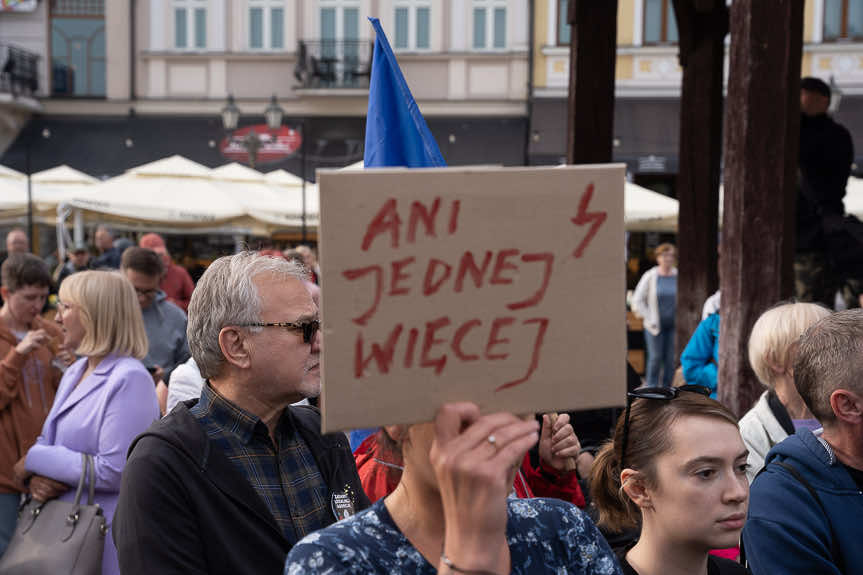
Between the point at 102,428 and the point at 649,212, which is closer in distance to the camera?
the point at 102,428

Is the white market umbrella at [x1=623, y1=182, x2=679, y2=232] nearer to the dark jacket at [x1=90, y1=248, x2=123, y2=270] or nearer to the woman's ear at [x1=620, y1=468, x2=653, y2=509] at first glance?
the dark jacket at [x1=90, y1=248, x2=123, y2=270]

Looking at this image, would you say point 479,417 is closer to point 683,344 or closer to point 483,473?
point 483,473

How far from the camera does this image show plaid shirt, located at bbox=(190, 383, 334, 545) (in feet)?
7.10

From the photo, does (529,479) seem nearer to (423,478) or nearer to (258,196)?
(423,478)

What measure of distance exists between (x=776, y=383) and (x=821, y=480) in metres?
0.94

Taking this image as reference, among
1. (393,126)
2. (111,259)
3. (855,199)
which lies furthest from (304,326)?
(855,199)

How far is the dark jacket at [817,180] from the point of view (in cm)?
558

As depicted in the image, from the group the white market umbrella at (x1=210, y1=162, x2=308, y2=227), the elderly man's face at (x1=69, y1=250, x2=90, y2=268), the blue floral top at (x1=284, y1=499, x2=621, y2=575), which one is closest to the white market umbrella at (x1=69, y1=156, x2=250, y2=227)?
the white market umbrella at (x1=210, y1=162, x2=308, y2=227)

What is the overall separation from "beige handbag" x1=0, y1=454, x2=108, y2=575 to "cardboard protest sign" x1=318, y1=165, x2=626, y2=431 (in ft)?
7.46

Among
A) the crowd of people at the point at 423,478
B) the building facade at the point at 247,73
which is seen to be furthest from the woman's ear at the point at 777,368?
the building facade at the point at 247,73

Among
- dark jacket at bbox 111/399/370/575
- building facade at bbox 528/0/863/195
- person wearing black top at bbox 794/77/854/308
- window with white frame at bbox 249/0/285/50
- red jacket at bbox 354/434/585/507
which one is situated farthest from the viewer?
window with white frame at bbox 249/0/285/50

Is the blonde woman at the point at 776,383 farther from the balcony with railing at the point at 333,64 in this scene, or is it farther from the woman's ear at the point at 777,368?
the balcony with railing at the point at 333,64

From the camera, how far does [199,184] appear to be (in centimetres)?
1315

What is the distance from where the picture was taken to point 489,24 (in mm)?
19906
